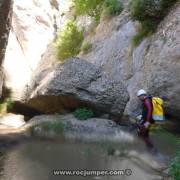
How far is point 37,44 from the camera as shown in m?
24.9

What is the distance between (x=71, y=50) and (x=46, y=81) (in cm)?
589

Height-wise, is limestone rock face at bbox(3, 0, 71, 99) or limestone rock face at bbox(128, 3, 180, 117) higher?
limestone rock face at bbox(3, 0, 71, 99)

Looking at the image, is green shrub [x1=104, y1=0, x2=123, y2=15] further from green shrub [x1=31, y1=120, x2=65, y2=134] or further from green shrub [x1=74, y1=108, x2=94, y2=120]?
green shrub [x1=31, y1=120, x2=65, y2=134]

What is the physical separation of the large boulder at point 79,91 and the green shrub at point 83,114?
20 centimetres

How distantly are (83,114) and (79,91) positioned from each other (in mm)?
754

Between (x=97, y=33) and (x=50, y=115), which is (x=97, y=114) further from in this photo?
(x=97, y=33)

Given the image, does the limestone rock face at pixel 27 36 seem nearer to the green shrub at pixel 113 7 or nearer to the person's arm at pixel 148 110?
the green shrub at pixel 113 7

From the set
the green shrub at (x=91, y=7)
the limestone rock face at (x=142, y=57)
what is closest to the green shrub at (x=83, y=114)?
the limestone rock face at (x=142, y=57)

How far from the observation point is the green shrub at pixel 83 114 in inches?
515

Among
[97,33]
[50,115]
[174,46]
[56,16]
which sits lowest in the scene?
[50,115]

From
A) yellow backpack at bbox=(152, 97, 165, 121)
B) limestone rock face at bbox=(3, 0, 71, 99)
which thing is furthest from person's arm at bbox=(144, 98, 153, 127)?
limestone rock face at bbox=(3, 0, 71, 99)

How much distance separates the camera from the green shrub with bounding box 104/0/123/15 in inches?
725

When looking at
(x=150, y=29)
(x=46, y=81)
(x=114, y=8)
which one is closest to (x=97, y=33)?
(x=114, y=8)

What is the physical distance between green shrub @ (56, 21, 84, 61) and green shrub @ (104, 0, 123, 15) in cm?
192
